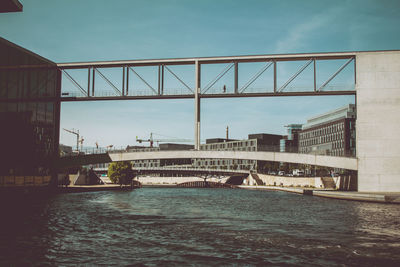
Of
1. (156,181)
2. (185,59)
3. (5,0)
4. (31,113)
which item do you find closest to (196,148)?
(185,59)

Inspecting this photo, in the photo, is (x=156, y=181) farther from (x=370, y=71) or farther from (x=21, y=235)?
(x=21, y=235)

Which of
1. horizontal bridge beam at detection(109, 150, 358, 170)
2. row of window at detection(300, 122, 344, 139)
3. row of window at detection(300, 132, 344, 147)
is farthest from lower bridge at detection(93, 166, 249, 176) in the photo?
horizontal bridge beam at detection(109, 150, 358, 170)

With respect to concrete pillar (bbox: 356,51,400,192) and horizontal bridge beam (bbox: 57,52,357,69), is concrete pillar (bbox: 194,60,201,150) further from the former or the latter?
concrete pillar (bbox: 356,51,400,192)

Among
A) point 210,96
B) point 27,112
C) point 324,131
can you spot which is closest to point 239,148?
point 324,131

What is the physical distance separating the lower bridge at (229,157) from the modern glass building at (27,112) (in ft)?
13.2

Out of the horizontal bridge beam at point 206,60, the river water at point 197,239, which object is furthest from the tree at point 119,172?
the river water at point 197,239

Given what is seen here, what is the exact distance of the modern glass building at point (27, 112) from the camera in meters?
48.9

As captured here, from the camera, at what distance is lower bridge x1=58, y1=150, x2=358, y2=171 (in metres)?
50.7

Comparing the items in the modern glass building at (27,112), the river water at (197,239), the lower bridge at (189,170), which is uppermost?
the modern glass building at (27,112)

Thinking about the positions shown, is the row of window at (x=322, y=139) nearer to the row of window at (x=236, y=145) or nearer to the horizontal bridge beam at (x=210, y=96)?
the row of window at (x=236, y=145)

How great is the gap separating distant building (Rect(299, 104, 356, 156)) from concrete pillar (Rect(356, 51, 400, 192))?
229ft

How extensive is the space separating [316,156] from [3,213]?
117 ft

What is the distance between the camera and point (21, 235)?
2227 centimetres

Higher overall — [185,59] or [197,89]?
[185,59]
